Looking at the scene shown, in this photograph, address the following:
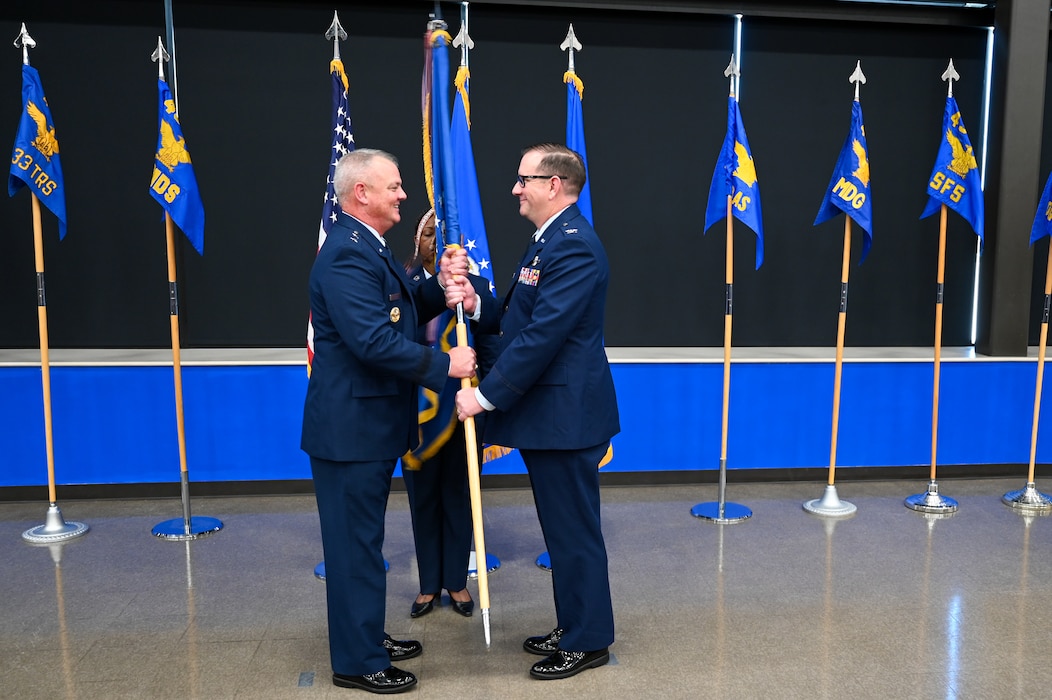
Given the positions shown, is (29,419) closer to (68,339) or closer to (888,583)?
(68,339)

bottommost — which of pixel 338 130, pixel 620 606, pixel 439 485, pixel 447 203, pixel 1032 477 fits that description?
pixel 620 606

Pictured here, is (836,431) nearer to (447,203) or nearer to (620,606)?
(620,606)

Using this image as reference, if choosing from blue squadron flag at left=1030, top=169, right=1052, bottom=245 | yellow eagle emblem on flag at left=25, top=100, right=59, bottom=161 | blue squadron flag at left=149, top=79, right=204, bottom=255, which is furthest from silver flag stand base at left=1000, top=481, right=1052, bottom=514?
yellow eagle emblem on flag at left=25, top=100, right=59, bottom=161

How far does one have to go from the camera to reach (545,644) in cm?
327

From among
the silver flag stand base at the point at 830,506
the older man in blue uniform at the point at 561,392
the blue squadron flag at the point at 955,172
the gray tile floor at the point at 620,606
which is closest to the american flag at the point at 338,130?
the gray tile floor at the point at 620,606

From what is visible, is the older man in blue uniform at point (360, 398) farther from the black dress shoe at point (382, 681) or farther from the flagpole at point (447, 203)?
the flagpole at point (447, 203)

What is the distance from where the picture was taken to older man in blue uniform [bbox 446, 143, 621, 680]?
9.59 ft

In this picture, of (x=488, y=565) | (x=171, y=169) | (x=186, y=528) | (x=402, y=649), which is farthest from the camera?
(x=186, y=528)

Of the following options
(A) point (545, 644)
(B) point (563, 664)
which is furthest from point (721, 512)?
(B) point (563, 664)

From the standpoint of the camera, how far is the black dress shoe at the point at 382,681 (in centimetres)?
296

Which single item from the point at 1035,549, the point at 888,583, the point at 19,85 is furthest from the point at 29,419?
the point at 1035,549

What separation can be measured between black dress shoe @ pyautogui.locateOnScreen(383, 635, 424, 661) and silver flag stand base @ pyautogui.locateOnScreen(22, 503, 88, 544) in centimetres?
225

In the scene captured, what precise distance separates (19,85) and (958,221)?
627 cm

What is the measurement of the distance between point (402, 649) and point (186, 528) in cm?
189
